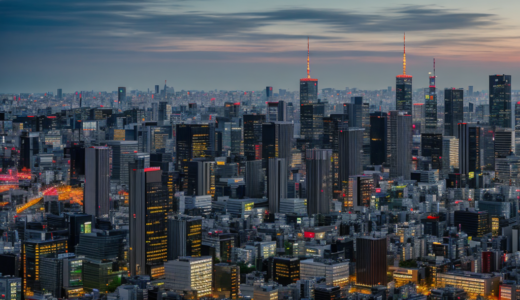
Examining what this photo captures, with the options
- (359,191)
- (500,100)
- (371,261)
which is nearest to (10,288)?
(371,261)

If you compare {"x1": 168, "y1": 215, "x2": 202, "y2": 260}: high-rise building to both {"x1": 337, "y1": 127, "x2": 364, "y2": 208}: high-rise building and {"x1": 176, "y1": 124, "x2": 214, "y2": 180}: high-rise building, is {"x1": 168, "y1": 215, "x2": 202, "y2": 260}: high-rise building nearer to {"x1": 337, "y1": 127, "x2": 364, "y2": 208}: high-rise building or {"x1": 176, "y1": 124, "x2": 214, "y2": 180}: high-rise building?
{"x1": 337, "y1": 127, "x2": 364, "y2": 208}: high-rise building

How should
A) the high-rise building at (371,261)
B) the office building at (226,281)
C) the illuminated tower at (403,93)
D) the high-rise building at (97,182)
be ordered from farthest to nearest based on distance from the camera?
the illuminated tower at (403,93), the high-rise building at (97,182), the high-rise building at (371,261), the office building at (226,281)

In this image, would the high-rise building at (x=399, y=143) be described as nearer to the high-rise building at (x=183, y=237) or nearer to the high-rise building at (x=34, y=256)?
the high-rise building at (x=183, y=237)

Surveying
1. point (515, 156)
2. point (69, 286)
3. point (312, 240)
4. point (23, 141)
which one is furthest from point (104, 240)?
point (515, 156)

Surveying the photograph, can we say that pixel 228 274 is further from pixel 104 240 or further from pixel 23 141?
pixel 23 141

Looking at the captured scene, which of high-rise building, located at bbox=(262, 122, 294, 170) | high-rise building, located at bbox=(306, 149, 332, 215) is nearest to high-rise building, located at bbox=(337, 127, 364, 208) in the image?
high-rise building, located at bbox=(306, 149, 332, 215)

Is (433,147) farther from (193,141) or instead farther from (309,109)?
(193,141)

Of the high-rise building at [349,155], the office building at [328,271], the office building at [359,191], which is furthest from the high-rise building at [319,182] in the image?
the office building at [328,271]
